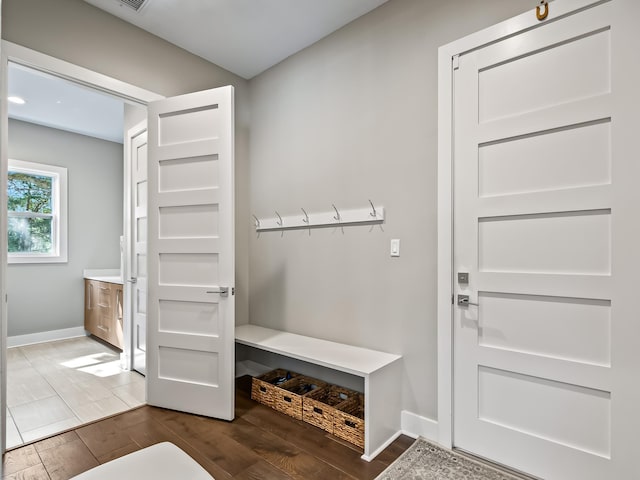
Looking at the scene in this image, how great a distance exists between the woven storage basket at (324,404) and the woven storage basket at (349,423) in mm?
38

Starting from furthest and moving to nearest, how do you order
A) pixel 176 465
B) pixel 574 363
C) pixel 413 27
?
pixel 413 27 < pixel 574 363 < pixel 176 465

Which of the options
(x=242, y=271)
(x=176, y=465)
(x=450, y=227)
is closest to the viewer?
(x=176, y=465)

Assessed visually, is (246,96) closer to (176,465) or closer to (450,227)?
(450,227)

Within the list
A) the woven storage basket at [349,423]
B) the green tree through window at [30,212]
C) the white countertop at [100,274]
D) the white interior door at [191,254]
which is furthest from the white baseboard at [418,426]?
the green tree through window at [30,212]

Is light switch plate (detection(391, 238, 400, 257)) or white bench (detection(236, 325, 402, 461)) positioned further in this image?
light switch plate (detection(391, 238, 400, 257))

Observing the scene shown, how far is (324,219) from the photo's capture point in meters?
2.70

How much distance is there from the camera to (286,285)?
3.02m

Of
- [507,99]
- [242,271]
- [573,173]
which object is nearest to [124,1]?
[242,271]

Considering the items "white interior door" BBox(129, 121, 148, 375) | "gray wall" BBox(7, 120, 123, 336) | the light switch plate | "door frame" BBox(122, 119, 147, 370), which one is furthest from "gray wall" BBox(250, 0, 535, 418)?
"gray wall" BBox(7, 120, 123, 336)

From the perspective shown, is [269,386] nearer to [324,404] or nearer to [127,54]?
[324,404]

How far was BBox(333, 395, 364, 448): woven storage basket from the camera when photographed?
2082mm

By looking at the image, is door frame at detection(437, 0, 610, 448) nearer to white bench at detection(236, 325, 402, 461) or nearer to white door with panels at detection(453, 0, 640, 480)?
white door with panels at detection(453, 0, 640, 480)

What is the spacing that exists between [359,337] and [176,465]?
152 centimetres

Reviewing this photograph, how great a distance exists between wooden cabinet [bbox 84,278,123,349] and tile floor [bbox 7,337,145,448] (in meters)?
0.22
